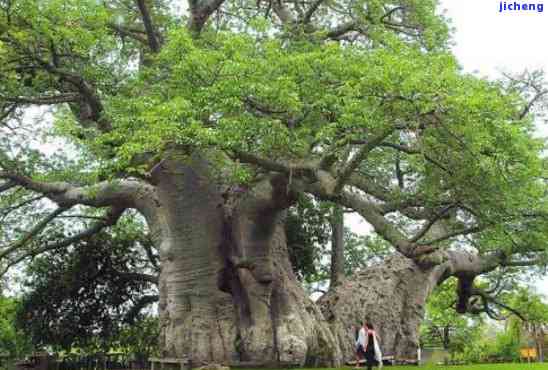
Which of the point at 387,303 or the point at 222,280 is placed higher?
the point at 222,280

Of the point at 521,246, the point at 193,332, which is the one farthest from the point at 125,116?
the point at 521,246

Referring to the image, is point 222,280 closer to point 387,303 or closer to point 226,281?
point 226,281

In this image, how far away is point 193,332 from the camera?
12406mm

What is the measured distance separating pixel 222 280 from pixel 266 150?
403 centimetres

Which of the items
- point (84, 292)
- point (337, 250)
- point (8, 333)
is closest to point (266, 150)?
point (337, 250)

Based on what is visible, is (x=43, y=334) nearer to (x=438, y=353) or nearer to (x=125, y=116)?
(x=125, y=116)

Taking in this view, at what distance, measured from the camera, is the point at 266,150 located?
9602 mm

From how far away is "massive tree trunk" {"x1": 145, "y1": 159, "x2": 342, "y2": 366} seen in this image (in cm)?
1234

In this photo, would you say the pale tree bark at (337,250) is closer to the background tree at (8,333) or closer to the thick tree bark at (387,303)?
the thick tree bark at (387,303)

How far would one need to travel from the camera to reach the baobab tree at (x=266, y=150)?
8.92 metres

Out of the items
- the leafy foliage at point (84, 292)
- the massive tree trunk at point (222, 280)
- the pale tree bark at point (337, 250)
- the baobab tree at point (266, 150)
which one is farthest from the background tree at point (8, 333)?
the pale tree bark at point (337, 250)

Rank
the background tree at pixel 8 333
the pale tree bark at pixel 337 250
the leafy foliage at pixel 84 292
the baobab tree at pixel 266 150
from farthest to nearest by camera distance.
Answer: the background tree at pixel 8 333
the leafy foliage at pixel 84 292
the pale tree bark at pixel 337 250
the baobab tree at pixel 266 150

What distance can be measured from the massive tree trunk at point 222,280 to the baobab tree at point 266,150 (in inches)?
1.3

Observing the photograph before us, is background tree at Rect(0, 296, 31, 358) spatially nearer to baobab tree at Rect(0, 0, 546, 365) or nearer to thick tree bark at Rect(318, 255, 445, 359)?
baobab tree at Rect(0, 0, 546, 365)
